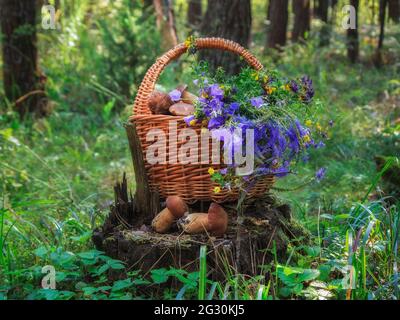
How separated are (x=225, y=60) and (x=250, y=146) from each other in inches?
140

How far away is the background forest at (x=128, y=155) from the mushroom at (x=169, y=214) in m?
0.28

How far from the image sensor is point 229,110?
299cm

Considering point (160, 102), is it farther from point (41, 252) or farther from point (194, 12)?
point (194, 12)

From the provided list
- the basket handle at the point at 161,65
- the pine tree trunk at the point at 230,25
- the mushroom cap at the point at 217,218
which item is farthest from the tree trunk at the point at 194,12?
the mushroom cap at the point at 217,218

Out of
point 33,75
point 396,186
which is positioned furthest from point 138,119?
point 33,75

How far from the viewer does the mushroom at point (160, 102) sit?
3.33 metres

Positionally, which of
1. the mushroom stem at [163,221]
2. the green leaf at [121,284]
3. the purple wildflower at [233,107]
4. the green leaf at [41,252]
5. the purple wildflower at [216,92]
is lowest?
the green leaf at [121,284]

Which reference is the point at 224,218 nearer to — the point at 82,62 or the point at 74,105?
the point at 74,105

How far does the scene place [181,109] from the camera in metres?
3.23

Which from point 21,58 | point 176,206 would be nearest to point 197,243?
point 176,206

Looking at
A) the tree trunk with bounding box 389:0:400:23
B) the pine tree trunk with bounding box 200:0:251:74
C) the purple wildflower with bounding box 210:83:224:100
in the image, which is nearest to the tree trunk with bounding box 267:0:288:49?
the tree trunk with bounding box 389:0:400:23

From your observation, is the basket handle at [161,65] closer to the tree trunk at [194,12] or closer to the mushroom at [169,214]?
the mushroom at [169,214]

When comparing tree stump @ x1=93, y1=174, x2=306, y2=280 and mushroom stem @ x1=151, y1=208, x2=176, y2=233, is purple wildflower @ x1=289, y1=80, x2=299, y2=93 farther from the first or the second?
mushroom stem @ x1=151, y1=208, x2=176, y2=233

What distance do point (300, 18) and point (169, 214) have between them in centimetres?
928
